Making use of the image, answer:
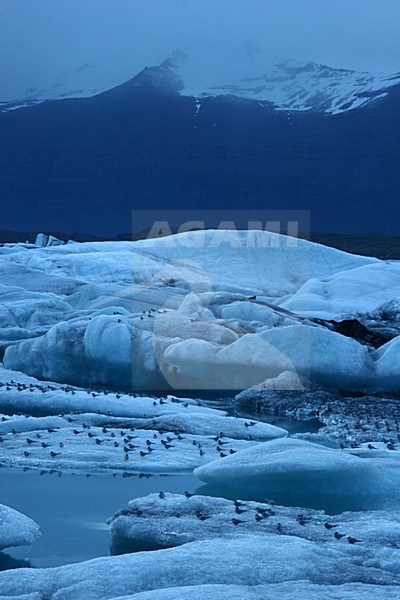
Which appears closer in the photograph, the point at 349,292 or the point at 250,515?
the point at 250,515

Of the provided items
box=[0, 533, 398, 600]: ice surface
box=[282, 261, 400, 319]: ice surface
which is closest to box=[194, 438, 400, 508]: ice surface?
box=[0, 533, 398, 600]: ice surface

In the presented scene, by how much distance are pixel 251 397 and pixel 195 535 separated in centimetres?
740

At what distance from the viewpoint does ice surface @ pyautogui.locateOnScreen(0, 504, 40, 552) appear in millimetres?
6078

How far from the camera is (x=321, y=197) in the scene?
12775 cm

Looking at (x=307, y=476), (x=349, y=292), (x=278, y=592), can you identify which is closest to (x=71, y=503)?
(x=307, y=476)

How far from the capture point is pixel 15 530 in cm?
616

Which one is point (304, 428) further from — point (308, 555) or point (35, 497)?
point (308, 555)

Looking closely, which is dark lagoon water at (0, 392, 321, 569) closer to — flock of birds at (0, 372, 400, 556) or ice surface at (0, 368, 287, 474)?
ice surface at (0, 368, 287, 474)

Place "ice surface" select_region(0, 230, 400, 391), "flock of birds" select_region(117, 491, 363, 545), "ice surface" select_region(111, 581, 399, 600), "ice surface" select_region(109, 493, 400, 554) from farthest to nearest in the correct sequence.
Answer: "ice surface" select_region(0, 230, 400, 391)
"flock of birds" select_region(117, 491, 363, 545)
"ice surface" select_region(109, 493, 400, 554)
"ice surface" select_region(111, 581, 399, 600)

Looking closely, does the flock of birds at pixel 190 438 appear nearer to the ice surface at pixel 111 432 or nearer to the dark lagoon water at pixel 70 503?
the ice surface at pixel 111 432

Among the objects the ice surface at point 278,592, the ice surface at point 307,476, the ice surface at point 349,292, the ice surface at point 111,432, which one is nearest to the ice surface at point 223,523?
the ice surface at point 307,476

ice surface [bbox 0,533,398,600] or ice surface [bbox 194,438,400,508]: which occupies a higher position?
ice surface [bbox 194,438,400,508]

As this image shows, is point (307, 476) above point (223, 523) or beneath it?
above

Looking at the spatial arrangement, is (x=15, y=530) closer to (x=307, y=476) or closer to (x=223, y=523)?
(x=223, y=523)
